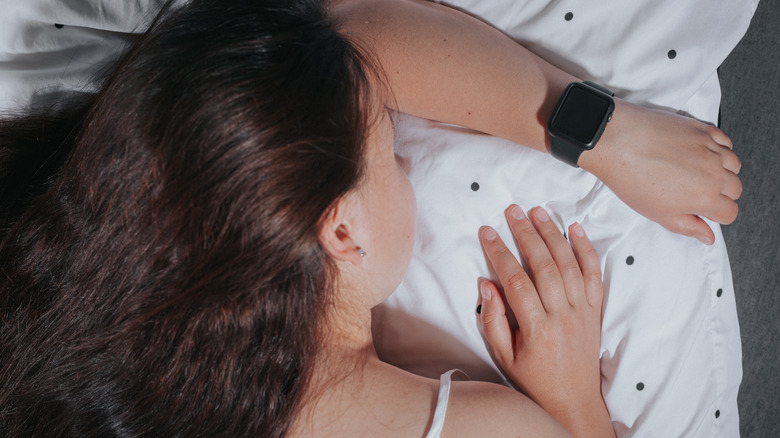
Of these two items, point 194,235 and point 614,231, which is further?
point 614,231

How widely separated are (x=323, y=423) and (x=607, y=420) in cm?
48

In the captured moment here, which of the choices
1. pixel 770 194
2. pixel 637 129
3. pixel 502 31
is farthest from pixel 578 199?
pixel 770 194

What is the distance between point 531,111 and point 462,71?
4.7 inches

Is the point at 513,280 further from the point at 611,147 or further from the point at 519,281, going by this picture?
the point at 611,147

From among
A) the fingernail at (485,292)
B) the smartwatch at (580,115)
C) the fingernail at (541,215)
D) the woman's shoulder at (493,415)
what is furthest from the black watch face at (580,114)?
the woman's shoulder at (493,415)

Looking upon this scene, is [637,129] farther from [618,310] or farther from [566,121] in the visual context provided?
[618,310]

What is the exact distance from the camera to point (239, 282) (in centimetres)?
60

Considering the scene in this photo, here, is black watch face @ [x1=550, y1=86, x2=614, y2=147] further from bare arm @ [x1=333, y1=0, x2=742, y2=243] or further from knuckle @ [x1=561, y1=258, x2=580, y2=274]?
knuckle @ [x1=561, y1=258, x2=580, y2=274]

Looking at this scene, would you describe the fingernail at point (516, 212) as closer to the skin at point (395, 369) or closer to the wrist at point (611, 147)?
A: the skin at point (395, 369)

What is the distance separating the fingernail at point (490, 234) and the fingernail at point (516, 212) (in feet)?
0.13

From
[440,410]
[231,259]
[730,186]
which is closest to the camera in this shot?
[231,259]

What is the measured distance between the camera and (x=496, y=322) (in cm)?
86

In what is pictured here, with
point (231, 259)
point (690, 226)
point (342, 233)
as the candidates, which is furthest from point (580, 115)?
point (231, 259)

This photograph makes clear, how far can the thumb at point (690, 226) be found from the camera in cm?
84
